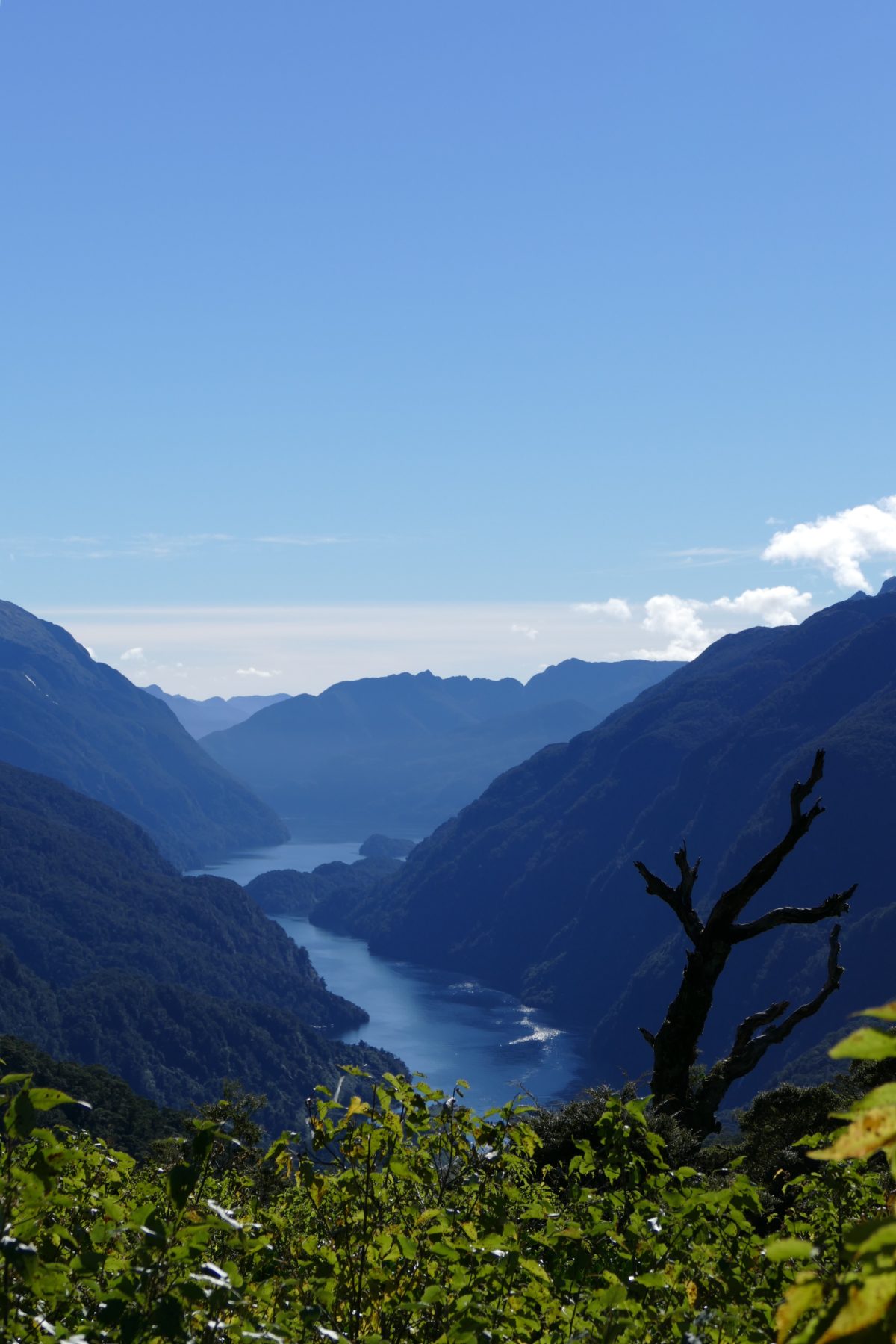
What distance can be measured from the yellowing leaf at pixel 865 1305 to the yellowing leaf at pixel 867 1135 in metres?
0.19

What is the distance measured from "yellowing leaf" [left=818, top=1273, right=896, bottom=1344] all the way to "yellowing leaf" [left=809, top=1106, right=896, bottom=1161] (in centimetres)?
19

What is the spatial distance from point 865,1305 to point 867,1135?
0.25 metres

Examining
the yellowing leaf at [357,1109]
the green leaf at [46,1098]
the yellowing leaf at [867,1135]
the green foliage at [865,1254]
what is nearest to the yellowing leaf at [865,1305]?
the green foliage at [865,1254]

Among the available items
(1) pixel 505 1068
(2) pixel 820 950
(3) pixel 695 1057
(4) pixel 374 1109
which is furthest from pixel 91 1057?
(4) pixel 374 1109

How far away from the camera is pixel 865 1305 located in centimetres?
167

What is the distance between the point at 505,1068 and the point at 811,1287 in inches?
8038

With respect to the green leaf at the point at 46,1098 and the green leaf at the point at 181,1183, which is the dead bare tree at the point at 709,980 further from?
the green leaf at the point at 46,1098

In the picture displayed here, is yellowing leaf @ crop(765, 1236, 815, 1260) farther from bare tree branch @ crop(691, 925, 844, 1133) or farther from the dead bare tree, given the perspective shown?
bare tree branch @ crop(691, 925, 844, 1133)

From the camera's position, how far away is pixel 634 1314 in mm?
4281

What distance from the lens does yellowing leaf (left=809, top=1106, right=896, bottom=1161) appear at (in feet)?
5.43

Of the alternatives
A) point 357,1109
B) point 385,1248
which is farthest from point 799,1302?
point 357,1109

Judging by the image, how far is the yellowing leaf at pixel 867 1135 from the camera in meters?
1.65

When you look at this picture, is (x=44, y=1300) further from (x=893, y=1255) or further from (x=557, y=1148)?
(x=557, y=1148)

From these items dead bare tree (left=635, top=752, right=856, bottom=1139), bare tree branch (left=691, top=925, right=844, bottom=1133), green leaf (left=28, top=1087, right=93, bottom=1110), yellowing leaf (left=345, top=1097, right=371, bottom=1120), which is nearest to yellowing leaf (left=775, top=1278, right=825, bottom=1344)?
green leaf (left=28, top=1087, right=93, bottom=1110)
